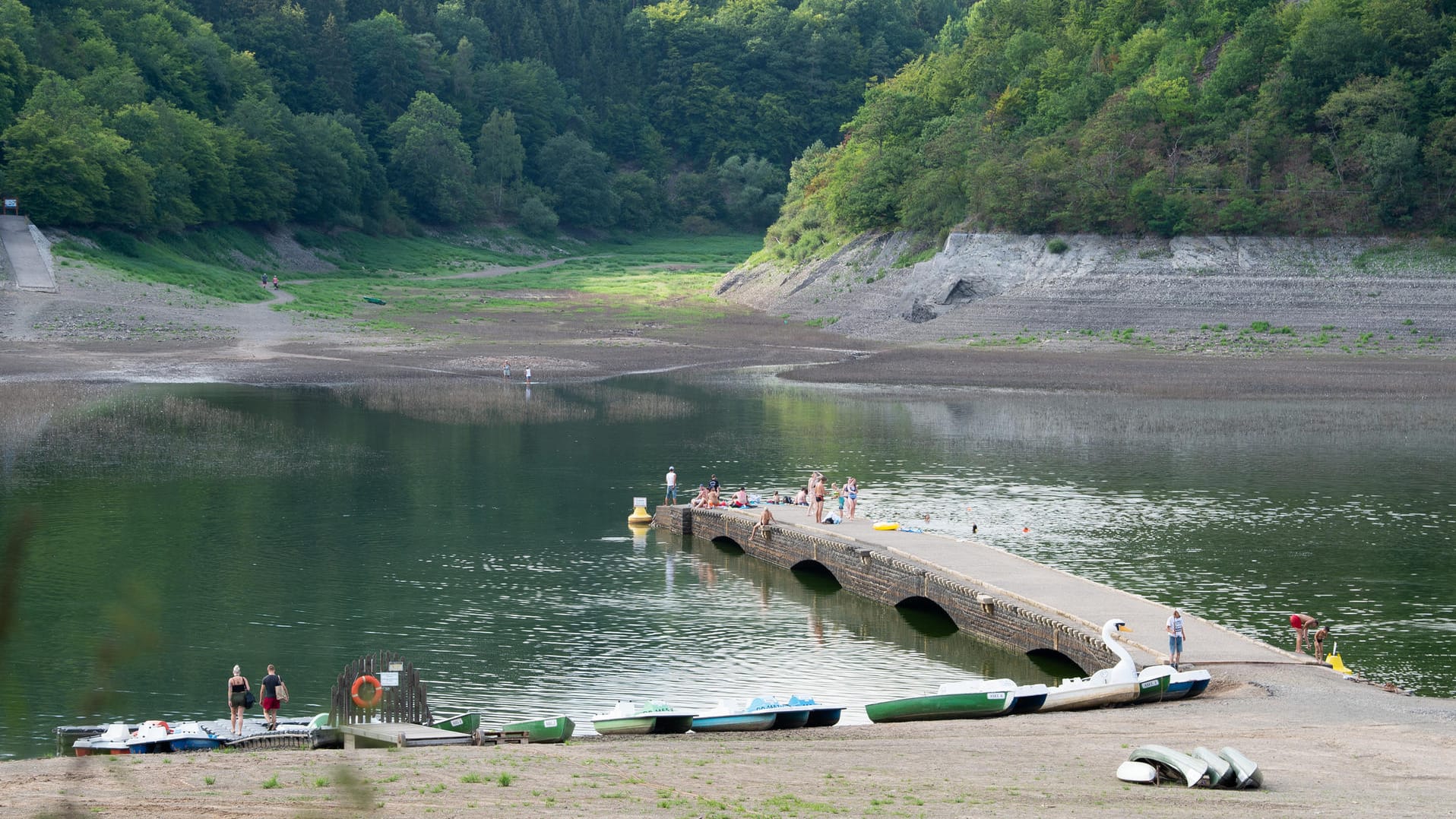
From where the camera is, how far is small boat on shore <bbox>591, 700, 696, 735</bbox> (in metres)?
27.0

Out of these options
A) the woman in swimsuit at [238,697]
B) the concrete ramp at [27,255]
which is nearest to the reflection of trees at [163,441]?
the concrete ramp at [27,255]

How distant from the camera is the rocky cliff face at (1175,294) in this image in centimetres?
9662

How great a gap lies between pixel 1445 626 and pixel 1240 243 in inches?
2838

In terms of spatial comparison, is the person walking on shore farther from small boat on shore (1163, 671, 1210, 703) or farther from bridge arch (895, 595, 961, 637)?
bridge arch (895, 595, 961, 637)

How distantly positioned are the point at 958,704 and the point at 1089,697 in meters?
2.57

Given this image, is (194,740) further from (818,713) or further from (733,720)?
(818,713)

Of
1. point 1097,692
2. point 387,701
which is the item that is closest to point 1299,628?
point 1097,692

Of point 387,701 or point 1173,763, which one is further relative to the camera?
point 387,701

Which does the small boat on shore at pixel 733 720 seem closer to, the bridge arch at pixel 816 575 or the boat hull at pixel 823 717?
the boat hull at pixel 823 717

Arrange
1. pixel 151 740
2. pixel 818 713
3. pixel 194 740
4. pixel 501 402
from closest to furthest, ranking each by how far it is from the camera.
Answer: pixel 151 740 < pixel 194 740 < pixel 818 713 < pixel 501 402

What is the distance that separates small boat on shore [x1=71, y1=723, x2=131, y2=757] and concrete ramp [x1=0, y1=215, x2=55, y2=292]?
8496 cm

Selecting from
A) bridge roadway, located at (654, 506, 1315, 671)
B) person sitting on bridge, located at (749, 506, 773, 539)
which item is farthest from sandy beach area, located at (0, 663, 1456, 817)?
person sitting on bridge, located at (749, 506, 773, 539)

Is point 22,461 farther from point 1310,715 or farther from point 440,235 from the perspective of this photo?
point 440,235

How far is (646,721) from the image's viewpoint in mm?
26922
